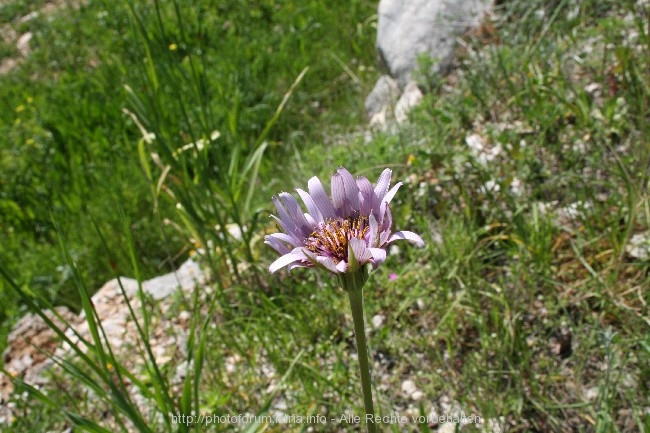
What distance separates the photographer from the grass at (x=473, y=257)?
2.21 metres

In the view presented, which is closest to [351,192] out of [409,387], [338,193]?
[338,193]

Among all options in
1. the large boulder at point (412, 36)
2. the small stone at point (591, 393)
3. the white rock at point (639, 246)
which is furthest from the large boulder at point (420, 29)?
the small stone at point (591, 393)

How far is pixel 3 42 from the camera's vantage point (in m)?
7.82

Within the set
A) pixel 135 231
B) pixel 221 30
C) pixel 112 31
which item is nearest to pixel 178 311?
pixel 135 231

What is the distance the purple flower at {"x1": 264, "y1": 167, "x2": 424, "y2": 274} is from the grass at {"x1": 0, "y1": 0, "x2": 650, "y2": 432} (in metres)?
0.40

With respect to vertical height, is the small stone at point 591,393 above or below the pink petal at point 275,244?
below

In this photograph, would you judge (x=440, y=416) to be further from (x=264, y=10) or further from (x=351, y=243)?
(x=264, y=10)

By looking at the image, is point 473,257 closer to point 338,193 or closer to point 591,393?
point 591,393

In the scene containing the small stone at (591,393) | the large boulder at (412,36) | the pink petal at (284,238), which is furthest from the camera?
the large boulder at (412,36)

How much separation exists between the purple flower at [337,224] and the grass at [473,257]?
1.32 ft

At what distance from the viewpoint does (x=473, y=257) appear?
2.62 metres

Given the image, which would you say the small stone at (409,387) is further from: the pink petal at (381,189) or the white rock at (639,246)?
the pink petal at (381,189)

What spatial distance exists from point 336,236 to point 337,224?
48mm

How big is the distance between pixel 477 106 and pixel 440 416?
1805 mm
